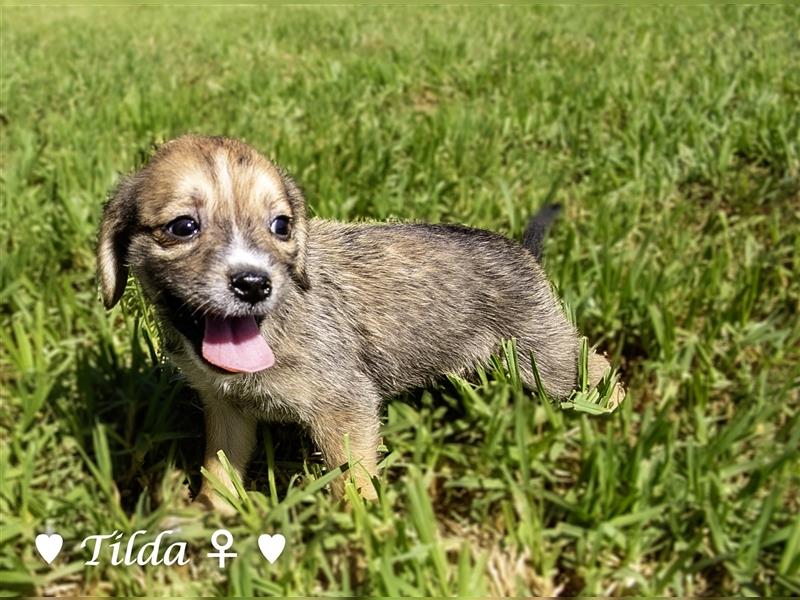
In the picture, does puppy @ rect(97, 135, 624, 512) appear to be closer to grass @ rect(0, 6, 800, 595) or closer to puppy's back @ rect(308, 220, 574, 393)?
puppy's back @ rect(308, 220, 574, 393)

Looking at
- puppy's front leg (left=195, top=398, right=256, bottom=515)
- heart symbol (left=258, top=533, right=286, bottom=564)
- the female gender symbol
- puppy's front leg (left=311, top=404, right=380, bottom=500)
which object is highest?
heart symbol (left=258, top=533, right=286, bottom=564)

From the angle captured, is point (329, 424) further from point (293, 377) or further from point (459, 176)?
point (459, 176)

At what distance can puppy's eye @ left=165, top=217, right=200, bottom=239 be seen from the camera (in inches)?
95.3

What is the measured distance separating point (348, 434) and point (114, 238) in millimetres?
1165

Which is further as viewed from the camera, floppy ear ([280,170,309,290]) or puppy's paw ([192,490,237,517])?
floppy ear ([280,170,309,290])

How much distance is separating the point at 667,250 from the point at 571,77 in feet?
11.5

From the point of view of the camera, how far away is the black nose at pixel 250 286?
7.48ft

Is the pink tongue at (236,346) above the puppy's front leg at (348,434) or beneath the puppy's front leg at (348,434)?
above

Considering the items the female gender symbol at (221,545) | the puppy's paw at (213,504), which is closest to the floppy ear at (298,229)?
the puppy's paw at (213,504)

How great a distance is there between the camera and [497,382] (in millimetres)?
2311

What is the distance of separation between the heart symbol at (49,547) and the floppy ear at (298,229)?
1.21 m

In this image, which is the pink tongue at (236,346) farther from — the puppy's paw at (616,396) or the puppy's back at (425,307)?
the puppy's paw at (616,396)

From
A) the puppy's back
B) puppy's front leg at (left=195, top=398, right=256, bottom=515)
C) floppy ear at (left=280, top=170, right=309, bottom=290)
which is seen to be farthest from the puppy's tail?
puppy's front leg at (left=195, top=398, right=256, bottom=515)

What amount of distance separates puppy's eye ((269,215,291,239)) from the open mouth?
32 centimetres
